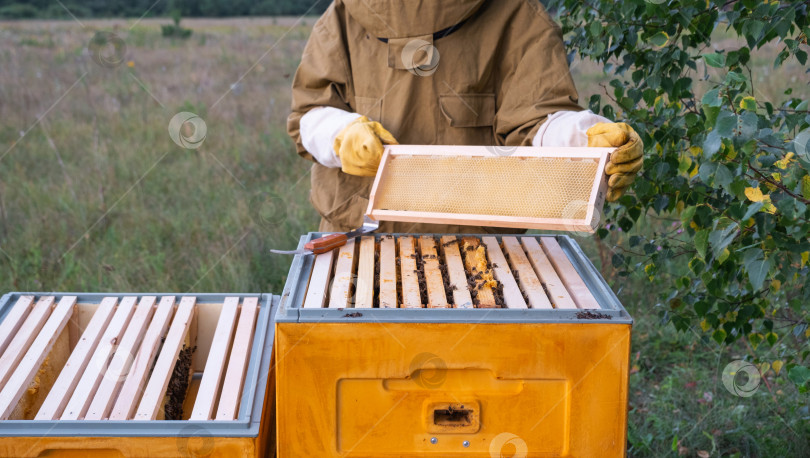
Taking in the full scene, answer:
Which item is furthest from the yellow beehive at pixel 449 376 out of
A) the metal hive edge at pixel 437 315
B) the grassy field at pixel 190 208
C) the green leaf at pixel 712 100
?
the grassy field at pixel 190 208

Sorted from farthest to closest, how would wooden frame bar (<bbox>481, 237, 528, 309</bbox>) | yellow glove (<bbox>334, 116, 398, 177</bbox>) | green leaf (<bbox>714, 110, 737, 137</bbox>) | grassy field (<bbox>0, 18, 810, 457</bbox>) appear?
grassy field (<bbox>0, 18, 810, 457</bbox>), yellow glove (<bbox>334, 116, 398, 177</bbox>), wooden frame bar (<bbox>481, 237, 528, 309</bbox>), green leaf (<bbox>714, 110, 737, 137</bbox>)

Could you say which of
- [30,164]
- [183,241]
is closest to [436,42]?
[183,241]

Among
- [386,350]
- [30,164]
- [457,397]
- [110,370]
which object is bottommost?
[457,397]

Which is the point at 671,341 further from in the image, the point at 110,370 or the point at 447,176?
the point at 110,370

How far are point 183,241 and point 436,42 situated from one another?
3.04 meters

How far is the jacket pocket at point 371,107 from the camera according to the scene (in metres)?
2.53

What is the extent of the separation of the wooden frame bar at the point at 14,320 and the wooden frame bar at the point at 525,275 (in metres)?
1.45

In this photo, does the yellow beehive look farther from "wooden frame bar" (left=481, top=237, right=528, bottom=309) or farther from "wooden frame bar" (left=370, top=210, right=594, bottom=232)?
"wooden frame bar" (left=370, top=210, right=594, bottom=232)

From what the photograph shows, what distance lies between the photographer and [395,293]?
1.70 metres

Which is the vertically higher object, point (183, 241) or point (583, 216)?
point (183, 241)

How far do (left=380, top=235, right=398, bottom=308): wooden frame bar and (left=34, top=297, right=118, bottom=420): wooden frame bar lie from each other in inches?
32.4

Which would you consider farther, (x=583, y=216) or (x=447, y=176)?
(x=447, y=176)

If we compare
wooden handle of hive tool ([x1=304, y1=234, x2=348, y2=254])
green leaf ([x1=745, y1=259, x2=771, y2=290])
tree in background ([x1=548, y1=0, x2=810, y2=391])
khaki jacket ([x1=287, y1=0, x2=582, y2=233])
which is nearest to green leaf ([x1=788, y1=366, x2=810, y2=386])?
tree in background ([x1=548, y1=0, x2=810, y2=391])

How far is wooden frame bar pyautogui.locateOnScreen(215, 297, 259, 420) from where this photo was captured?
5.37 feet
